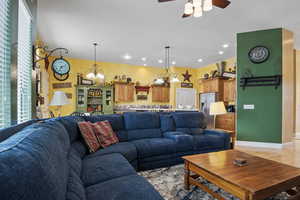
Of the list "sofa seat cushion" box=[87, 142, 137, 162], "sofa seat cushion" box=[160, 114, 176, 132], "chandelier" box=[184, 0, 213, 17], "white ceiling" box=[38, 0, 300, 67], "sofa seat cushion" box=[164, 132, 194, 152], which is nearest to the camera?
"chandelier" box=[184, 0, 213, 17]

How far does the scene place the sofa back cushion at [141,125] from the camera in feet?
9.69

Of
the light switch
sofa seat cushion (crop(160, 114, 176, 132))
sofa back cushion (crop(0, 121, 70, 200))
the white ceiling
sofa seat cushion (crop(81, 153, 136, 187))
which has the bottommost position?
sofa seat cushion (crop(81, 153, 136, 187))

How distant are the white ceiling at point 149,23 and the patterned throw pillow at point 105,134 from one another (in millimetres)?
2182

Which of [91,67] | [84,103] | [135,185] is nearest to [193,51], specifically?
[91,67]

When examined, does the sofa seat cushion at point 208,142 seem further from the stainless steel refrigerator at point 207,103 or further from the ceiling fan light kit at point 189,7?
the stainless steel refrigerator at point 207,103

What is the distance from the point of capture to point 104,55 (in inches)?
224

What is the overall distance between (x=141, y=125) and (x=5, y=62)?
7.25 ft

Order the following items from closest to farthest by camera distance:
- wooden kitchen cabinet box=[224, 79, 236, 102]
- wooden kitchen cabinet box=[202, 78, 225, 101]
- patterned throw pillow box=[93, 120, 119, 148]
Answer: patterned throw pillow box=[93, 120, 119, 148] < wooden kitchen cabinet box=[224, 79, 236, 102] < wooden kitchen cabinet box=[202, 78, 225, 101]

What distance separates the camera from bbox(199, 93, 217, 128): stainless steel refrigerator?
5922 mm

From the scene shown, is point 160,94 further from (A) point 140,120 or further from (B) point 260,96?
(A) point 140,120

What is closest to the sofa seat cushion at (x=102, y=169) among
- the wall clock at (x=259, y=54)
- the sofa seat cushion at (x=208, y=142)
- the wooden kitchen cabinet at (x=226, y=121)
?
the sofa seat cushion at (x=208, y=142)

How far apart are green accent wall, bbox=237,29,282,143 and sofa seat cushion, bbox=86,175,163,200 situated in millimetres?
3883

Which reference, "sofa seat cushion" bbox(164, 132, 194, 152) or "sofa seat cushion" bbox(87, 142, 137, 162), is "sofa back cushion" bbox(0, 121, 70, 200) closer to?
"sofa seat cushion" bbox(87, 142, 137, 162)

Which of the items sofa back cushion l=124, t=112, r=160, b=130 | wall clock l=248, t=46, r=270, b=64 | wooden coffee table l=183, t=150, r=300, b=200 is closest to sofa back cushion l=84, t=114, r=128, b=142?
sofa back cushion l=124, t=112, r=160, b=130
